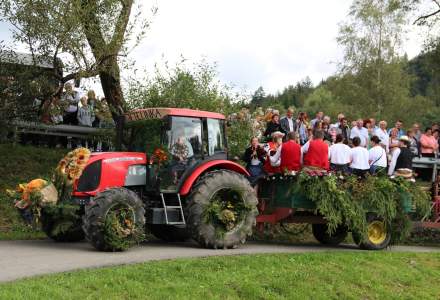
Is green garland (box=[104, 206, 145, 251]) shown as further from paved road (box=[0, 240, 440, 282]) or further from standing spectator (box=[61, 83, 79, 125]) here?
standing spectator (box=[61, 83, 79, 125])

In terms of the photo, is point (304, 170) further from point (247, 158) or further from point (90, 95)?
point (90, 95)

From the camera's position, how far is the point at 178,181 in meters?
12.1

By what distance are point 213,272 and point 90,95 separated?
32.6 feet

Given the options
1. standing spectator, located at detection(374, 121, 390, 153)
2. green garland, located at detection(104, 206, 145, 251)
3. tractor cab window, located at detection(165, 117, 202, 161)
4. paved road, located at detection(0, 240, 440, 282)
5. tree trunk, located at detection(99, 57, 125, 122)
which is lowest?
paved road, located at detection(0, 240, 440, 282)

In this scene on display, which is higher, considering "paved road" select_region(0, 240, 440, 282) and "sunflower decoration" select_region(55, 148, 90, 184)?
"sunflower decoration" select_region(55, 148, 90, 184)

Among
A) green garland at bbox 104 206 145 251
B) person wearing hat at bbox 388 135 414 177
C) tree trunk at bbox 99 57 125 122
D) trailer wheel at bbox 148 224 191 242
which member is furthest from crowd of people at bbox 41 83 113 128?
person wearing hat at bbox 388 135 414 177

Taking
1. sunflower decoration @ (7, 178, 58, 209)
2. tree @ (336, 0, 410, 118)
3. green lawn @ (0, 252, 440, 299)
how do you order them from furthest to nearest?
tree @ (336, 0, 410, 118) → sunflower decoration @ (7, 178, 58, 209) → green lawn @ (0, 252, 440, 299)

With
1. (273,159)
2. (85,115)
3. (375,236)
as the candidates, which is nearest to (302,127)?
(273,159)

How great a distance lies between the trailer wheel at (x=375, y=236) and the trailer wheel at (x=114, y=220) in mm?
4564

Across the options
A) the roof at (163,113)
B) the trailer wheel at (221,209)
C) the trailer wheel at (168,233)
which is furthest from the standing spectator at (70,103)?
the trailer wheel at (221,209)

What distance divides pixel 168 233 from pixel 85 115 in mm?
6909

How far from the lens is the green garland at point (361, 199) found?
41.2 ft

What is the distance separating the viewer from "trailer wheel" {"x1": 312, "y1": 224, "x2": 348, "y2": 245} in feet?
46.4

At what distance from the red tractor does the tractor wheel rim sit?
2685mm
